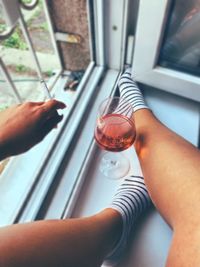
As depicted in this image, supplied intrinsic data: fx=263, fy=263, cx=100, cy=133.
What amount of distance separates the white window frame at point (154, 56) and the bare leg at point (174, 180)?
0.34 ft

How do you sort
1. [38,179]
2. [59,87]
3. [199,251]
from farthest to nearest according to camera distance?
[59,87]
[38,179]
[199,251]

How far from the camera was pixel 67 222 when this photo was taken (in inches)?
18.5

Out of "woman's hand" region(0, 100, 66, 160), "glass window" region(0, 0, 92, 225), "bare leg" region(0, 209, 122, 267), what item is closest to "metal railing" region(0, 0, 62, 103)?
"glass window" region(0, 0, 92, 225)

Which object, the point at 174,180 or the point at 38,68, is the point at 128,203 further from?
the point at 38,68

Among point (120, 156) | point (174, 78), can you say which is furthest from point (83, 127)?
point (174, 78)

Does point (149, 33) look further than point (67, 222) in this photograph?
Yes

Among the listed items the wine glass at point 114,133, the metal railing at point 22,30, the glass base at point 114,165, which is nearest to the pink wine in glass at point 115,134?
the wine glass at point 114,133

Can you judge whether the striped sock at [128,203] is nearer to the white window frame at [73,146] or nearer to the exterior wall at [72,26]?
the white window frame at [73,146]

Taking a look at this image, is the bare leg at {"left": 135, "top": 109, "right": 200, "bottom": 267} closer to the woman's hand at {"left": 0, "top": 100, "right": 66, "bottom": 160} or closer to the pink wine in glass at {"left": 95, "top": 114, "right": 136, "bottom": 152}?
the pink wine in glass at {"left": 95, "top": 114, "right": 136, "bottom": 152}

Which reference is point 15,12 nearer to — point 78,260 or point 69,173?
point 69,173

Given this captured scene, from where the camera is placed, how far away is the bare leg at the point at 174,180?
0.45m

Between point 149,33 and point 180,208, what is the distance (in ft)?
1.26

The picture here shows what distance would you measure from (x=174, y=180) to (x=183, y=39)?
0.33 meters

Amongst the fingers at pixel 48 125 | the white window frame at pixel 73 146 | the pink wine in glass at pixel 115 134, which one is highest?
the fingers at pixel 48 125
